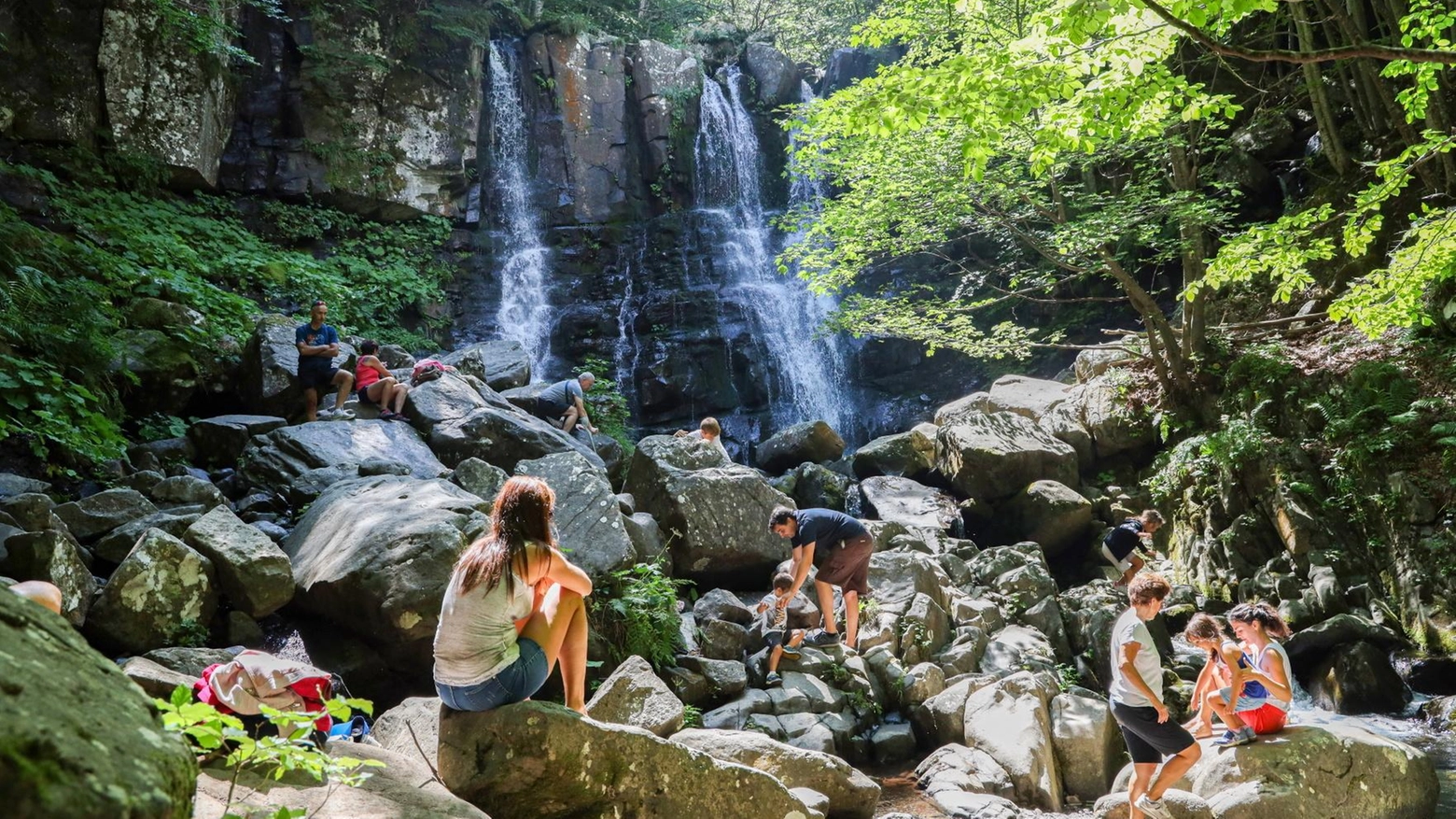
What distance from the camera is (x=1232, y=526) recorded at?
34.0 feet

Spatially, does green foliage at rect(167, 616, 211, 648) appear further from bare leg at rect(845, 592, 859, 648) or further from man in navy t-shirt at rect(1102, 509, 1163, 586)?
man in navy t-shirt at rect(1102, 509, 1163, 586)

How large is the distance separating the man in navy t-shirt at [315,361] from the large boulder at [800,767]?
6.64m

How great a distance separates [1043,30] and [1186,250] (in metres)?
8.08

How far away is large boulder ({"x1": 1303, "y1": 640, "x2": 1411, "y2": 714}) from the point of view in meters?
7.89

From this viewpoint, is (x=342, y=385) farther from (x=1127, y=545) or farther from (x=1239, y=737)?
(x=1239, y=737)

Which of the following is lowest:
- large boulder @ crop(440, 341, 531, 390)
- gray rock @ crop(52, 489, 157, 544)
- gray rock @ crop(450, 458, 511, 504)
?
gray rock @ crop(450, 458, 511, 504)

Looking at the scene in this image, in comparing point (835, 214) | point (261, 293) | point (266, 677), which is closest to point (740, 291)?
point (835, 214)

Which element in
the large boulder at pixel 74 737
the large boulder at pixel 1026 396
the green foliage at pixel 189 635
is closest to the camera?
the large boulder at pixel 74 737

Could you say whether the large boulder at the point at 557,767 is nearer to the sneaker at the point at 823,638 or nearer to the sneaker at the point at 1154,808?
the sneaker at the point at 1154,808

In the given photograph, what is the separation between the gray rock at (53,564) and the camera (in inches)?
193

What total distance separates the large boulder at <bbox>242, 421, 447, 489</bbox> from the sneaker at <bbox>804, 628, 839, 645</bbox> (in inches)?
161

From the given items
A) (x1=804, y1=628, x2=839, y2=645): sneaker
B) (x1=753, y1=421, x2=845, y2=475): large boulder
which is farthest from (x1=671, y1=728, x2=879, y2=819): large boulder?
(x1=753, y1=421, x2=845, y2=475): large boulder

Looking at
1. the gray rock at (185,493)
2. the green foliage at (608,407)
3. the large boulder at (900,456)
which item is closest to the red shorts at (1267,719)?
the gray rock at (185,493)

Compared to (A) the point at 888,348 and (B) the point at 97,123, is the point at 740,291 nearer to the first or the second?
(A) the point at 888,348
